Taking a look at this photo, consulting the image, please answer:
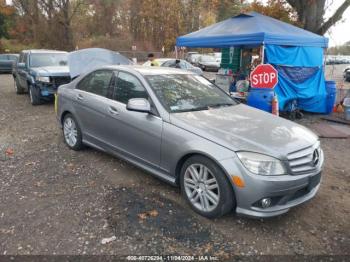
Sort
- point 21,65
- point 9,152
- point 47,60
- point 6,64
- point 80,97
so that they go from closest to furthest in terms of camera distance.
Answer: point 80,97 < point 9,152 < point 47,60 < point 21,65 < point 6,64

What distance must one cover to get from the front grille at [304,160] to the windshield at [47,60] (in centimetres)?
911

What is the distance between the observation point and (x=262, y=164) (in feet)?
10.0

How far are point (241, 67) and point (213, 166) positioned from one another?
8.30 metres

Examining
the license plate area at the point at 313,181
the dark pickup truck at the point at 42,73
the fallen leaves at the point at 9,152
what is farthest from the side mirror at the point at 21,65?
the license plate area at the point at 313,181

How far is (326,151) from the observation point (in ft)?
19.5

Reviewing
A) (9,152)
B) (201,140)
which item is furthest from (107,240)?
(9,152)

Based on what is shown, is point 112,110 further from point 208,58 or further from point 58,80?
point 208,58

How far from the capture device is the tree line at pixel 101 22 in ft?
107

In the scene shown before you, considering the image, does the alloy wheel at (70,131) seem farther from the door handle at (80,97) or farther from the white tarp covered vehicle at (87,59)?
the white tarp covered vehicle at (87,59)

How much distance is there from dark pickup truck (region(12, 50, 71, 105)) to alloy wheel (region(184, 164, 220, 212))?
7.32m

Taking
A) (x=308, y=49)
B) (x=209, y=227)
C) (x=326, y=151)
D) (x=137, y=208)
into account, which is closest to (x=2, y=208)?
(x=137, y=208)

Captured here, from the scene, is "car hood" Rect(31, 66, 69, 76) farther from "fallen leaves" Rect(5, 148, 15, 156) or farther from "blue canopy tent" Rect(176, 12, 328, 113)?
"fallen leaves" Rect(5, 148, 15, 156)

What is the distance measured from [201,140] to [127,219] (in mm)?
1188

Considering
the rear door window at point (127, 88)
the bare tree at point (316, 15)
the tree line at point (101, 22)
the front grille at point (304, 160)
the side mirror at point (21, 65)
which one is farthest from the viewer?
the tree line at point (101, 22)
